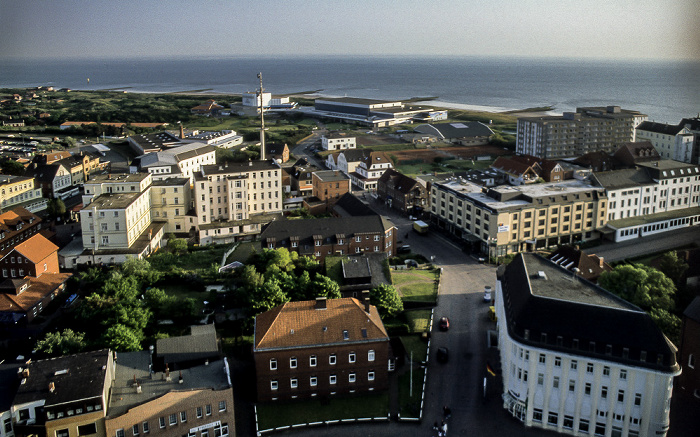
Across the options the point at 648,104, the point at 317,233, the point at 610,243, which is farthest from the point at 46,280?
the point at 648,104

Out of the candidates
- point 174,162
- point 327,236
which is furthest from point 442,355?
point 174,162

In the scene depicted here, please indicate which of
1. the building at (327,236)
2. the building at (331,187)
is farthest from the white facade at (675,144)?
the building at (327,236)

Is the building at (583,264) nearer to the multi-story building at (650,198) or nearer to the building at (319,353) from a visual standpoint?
the multi-story building at (650,198)

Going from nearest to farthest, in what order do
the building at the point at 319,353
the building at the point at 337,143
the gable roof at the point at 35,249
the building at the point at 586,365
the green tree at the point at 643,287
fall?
the building at the point at 586,365, the building at the point at 319,353, the green tree at the point at 643,287, the gable roof at the point at 35,249, the building at the point at 337,143

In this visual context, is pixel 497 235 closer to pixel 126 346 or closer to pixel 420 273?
pixel 420 273

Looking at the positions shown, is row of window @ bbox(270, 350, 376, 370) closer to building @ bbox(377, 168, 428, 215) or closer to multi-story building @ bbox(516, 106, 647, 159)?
building @ bbox(377, 168, 428, 215)

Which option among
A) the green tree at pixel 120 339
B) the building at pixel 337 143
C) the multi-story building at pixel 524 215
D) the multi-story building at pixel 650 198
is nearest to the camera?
the green tree at pixel 120 339
